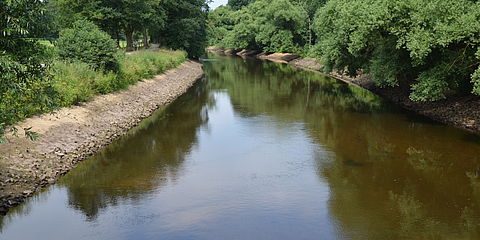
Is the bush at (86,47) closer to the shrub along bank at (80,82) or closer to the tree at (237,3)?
the shrub along bank at (80,82)

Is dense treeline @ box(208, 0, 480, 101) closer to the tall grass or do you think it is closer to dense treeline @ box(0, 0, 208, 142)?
the tall grass

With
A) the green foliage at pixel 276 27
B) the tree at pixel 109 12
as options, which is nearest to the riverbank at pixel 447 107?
the tree at pixel 109 12

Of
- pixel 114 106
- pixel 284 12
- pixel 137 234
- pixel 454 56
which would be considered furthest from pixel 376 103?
pixel 284 12

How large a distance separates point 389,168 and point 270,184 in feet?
18.1

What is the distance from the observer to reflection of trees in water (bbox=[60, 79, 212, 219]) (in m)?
15.9

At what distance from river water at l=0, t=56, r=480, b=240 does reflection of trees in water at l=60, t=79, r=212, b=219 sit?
62 mm

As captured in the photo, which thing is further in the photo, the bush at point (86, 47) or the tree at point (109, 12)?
the tree at point (109, 12)

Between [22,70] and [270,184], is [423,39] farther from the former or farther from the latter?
[22,70]

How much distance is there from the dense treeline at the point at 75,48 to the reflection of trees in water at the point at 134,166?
3.28 m

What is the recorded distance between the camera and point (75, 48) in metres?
30.9

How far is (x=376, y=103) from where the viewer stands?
35.1 m

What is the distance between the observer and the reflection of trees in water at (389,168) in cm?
1373

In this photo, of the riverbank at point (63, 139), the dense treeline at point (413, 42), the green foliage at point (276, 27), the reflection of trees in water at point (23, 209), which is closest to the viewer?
the reflection of trees in water at point (23, 209)

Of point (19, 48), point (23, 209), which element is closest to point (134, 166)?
point (23, 209)
